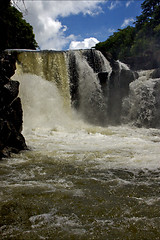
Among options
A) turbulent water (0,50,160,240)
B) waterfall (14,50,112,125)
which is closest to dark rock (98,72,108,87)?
waterfall (14,50,112,125)

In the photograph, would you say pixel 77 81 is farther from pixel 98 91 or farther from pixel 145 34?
pixel 145 34

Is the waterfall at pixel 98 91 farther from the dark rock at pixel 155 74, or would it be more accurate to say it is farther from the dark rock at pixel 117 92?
the dark rock at pixel 155 74

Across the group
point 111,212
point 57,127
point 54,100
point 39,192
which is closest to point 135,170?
point 111,212

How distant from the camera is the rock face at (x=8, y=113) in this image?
532cm

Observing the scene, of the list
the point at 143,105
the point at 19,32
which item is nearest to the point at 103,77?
Result: the point at 143,105

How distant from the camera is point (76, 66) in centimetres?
1428

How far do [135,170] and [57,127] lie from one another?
266 inches

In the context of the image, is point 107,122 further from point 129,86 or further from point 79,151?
point 79,151

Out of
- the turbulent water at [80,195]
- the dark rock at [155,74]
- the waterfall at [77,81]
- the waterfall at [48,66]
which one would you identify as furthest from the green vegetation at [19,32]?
the turbulent water at [80,195]

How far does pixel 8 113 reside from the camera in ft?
18.7

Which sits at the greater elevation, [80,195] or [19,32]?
[19,32]

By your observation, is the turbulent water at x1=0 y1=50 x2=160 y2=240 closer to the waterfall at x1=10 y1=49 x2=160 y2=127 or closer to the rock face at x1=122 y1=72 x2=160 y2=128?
the waterfall at x1=10 y1=49 x2=160 y2=127

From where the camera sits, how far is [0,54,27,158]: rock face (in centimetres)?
532

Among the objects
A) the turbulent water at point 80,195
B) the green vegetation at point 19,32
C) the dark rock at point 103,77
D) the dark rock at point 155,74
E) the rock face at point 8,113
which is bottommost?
the turbulent water at point 80,195
